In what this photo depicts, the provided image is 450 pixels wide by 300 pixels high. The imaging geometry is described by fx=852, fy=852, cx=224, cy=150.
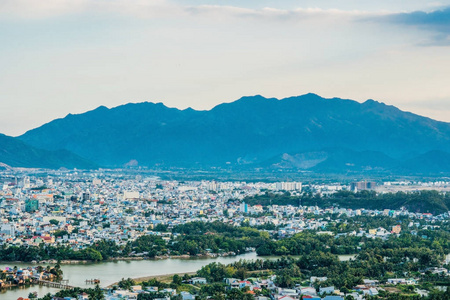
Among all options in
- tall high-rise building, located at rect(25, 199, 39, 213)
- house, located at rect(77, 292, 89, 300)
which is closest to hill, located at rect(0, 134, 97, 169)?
tall high-rise building, located at rect(25, 199, 39, 213)

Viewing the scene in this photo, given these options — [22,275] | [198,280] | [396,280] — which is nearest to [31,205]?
[22,275]

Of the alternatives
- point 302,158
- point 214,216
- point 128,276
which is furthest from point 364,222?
point 302,158

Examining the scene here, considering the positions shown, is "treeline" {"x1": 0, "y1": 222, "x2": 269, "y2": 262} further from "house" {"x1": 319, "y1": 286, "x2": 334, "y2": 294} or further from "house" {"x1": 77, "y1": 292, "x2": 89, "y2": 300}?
"house" {"x1": 319, "y1": 286, "x2": 334, "y2": 294}

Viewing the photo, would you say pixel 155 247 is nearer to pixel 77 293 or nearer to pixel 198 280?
pixel 198 280

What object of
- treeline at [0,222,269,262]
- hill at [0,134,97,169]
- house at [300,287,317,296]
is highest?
hill at [0,134,97,169]

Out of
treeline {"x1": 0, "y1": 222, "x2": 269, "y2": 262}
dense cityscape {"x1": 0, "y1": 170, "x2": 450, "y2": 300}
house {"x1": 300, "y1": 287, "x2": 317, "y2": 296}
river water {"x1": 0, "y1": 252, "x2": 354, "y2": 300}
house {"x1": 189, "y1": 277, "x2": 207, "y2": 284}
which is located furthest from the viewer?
treeline {"x1": 0, "y1": 222, "x2": 269, "y2": 262}

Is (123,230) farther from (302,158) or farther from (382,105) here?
(382,105)
